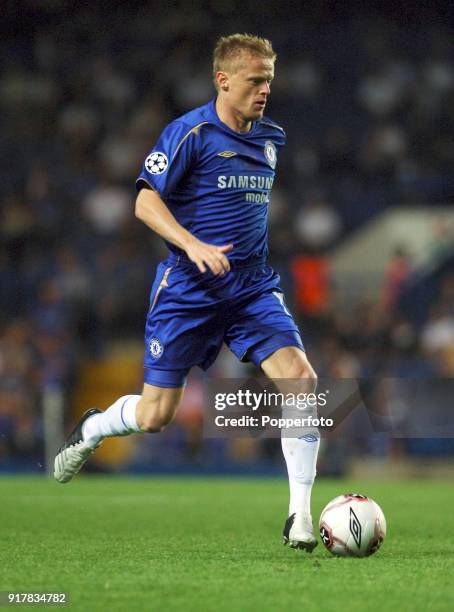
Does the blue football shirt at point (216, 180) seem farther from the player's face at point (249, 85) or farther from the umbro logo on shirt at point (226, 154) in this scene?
the player's face at point (249, 85)

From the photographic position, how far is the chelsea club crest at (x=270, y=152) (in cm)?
625

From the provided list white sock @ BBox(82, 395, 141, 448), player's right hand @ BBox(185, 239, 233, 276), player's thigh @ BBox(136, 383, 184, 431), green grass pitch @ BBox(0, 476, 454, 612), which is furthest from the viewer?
white sock @ BBox(82, 395, 141, 448)

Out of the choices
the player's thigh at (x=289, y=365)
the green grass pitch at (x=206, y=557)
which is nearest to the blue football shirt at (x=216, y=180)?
the player's thigh at (x=289, y=365)

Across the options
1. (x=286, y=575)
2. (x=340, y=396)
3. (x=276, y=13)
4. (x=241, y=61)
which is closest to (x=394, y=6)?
(x=276, y=13)

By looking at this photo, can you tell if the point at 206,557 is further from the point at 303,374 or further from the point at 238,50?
the point at 238,50

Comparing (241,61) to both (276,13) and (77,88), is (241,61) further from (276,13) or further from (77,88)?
(276,13)

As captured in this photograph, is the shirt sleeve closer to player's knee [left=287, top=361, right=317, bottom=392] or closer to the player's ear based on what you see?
the player's ear

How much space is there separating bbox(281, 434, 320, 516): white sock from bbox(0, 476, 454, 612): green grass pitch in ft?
0.82

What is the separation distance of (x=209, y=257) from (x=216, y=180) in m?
0.77

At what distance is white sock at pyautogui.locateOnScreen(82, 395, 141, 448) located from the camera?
6410 millimetres

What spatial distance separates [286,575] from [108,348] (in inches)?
424

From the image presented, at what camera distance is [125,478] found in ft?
44.4

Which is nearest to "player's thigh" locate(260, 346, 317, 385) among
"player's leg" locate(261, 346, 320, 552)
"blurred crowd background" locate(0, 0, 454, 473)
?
"player's leg" locate(261, 346, 320, 552)

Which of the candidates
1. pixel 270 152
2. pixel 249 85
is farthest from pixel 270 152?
pixel 249 85
